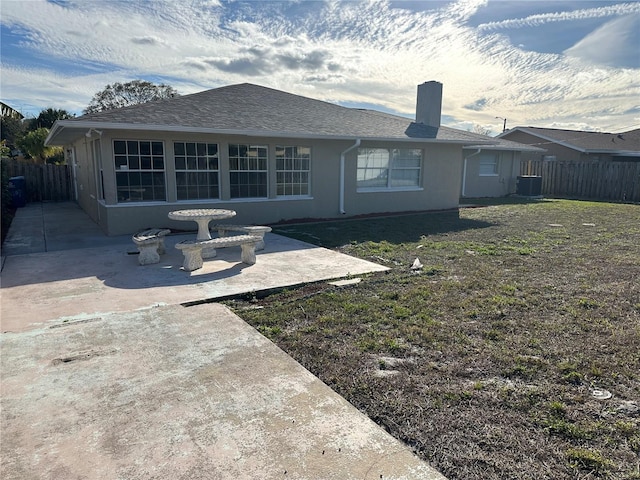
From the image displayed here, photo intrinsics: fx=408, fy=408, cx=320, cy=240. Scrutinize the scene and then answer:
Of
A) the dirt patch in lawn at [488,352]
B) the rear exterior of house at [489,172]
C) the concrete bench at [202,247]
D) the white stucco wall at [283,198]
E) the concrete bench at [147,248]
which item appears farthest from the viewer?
the rear exterior of house at [489,172]

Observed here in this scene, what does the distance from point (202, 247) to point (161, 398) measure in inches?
159

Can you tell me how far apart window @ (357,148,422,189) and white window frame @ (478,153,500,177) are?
808cm

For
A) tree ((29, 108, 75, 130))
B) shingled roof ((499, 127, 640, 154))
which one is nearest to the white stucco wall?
shingled roof ((499, 127, 640, 154))

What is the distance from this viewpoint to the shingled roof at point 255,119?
9258 millimetres

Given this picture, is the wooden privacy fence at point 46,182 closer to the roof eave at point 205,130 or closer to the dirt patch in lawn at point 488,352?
the roof eave at point 205,130

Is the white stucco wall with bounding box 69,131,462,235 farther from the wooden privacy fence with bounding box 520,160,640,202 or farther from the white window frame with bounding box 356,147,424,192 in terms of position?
the wooden privacy fence with bounding box 520,160,640,202

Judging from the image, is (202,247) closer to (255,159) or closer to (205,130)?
(205,130)

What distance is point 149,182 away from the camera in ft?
32.8

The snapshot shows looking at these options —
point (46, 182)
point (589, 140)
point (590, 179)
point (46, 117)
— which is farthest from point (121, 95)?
point (589, 140)

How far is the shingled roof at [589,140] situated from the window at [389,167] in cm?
1492

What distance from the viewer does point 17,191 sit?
52.1 feet

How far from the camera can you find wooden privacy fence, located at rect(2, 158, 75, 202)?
17.8 m

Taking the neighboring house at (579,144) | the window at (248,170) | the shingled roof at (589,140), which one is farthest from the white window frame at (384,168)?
the shingled roof at (589,140)

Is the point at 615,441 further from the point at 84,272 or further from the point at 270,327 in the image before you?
the point at 84,272
